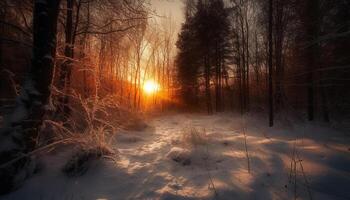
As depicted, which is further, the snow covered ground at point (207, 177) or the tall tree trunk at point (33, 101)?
the tall tree trunk at point (33, 101)

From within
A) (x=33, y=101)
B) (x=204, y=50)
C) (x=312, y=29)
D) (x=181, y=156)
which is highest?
(x=204, y=50)

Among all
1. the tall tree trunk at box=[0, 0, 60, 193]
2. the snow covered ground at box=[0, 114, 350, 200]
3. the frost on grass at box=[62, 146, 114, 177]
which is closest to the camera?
the snow covered ground at box=[0, 114, 350, 200]

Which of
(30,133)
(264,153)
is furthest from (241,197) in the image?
(30,133)

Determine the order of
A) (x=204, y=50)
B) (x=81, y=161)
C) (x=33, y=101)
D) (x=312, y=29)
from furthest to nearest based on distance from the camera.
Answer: (x=204, y=50) < (x=312, y=29) < (x=81, y=161) < (x=33, y=101)

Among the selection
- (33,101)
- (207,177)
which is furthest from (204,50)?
(33,101)

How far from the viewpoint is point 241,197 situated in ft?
8.84

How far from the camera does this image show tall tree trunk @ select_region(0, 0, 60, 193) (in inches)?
124

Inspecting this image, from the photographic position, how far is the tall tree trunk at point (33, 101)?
3.14 meters

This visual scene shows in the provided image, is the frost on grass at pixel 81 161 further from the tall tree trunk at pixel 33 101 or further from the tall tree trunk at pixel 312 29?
the tall tree trunk at pixel 312 29

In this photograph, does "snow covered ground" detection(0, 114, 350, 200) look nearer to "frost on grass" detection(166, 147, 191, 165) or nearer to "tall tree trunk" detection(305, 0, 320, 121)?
"frost on grass" detection(166, 147, 191, 165)

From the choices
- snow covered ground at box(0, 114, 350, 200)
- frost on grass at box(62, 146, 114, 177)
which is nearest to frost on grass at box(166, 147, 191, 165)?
snow covered ground at box(0, 114, 350, 200)

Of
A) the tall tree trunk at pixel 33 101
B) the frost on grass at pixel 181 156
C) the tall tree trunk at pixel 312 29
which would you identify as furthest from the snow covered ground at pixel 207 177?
the tall tree trunk at pixel 312 29

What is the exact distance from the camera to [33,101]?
3311 mm

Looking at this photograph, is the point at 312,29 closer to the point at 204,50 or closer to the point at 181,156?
the point at 181,156
